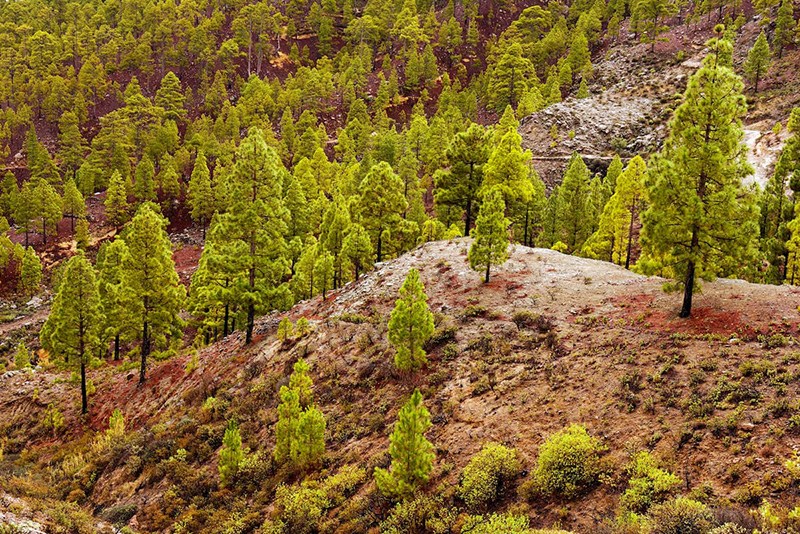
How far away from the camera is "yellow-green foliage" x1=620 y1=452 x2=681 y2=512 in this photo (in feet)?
39.7

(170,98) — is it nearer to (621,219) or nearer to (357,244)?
(357,244)

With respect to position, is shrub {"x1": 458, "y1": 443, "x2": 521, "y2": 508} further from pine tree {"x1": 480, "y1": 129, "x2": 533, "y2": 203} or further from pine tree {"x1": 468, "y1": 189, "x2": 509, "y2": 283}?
pine tree {"x1": 480, "y1": 129, "x2": 533, "y2": 203}

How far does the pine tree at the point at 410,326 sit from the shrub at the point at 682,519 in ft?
38.3

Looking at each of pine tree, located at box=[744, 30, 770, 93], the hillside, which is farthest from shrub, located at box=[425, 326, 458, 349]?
pine tree, located at box=[744, 30, 770, 93]

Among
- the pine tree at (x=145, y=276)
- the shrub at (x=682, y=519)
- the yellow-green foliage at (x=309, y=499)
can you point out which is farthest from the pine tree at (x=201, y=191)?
the shrub at (x=682, y=519)

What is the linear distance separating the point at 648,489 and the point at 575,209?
37987 millimetres

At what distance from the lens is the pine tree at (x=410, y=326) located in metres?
21.3

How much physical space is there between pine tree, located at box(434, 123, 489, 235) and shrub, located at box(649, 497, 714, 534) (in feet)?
96.8

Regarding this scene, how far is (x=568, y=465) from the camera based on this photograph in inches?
547

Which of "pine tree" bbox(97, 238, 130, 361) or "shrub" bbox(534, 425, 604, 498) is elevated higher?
"shrub" bbox(534, 425, 604, 498)

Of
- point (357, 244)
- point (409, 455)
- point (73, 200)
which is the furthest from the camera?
point (73, 200)

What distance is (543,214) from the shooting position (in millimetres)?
50219

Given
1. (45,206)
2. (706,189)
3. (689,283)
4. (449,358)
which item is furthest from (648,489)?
(45,206)

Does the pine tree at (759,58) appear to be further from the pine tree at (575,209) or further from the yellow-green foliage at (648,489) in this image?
the yellow-green foliage at (648,489)
